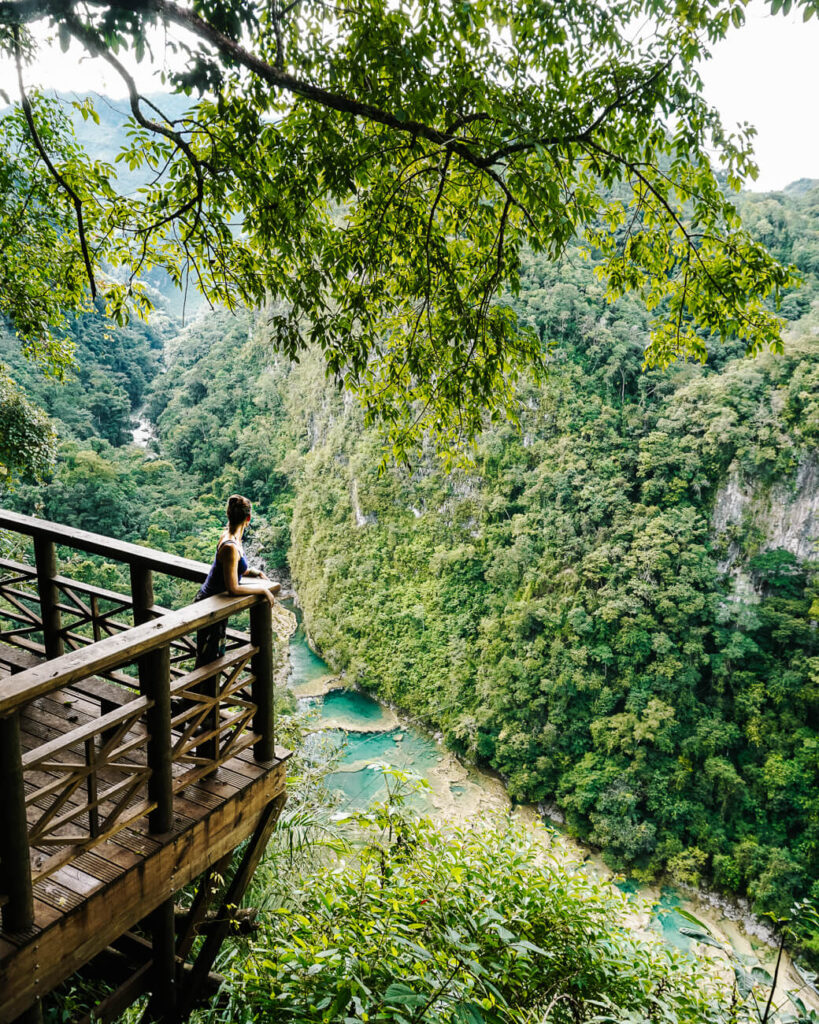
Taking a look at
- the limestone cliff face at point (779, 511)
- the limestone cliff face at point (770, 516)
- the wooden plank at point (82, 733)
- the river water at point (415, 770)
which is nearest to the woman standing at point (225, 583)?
the wooden plank at point (82, 733)

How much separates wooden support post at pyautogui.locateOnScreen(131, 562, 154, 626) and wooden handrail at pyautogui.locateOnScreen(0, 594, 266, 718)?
529 mm

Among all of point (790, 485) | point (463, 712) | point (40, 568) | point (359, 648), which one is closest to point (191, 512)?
point (359, 648)

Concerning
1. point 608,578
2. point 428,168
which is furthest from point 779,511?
point 428,168

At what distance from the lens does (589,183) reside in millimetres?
2490

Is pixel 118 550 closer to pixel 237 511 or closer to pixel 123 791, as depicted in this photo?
pixel 237 511

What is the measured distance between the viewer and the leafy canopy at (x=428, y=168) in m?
2.14

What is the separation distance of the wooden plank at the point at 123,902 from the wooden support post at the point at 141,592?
0.86 m

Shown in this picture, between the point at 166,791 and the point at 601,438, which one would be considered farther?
the point at 601,438

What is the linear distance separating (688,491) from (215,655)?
18.8 m

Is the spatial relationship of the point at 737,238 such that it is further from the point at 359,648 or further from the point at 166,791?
the point at 359,648

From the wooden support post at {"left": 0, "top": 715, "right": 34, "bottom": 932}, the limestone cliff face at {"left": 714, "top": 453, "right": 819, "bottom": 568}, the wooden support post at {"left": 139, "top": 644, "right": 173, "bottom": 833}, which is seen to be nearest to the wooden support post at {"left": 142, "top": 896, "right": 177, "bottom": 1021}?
the wooden support post at {"left": 139, "top": 644, "right": 173, "bottom": 833}

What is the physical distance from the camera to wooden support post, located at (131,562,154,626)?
8.14 feet

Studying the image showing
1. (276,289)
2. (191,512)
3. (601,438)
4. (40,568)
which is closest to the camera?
(40,568)

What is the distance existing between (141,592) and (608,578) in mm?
16940
